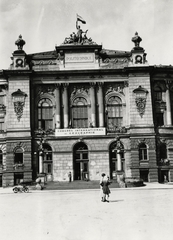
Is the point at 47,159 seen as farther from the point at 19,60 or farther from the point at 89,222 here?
the point at 89,222

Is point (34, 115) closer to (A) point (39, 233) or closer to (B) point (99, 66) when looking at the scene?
(B) point (99, 66)

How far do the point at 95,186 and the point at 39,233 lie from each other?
69.9 ft

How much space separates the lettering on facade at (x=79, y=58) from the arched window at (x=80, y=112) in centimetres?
494

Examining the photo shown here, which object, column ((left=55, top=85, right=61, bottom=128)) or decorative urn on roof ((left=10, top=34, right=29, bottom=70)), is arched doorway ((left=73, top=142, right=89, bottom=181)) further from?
decorative urn on roof ((left=10, top=34, right=29, bottom=70))

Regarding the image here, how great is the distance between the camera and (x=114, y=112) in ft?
135

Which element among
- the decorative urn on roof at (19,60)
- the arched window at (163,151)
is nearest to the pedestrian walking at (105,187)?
the arched window at (163,151)

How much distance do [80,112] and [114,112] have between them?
4.42m

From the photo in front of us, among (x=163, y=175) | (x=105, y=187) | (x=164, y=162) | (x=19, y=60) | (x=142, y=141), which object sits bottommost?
(x=163, y=175)

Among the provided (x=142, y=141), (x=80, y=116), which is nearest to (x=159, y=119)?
(x=142, y=141)

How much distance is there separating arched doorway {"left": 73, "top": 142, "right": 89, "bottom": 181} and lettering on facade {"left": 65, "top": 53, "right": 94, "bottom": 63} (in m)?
10.8

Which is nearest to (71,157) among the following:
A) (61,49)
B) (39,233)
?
(61,49)

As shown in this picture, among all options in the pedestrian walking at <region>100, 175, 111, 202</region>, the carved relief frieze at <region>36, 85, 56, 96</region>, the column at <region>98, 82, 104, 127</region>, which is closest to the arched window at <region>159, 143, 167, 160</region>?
the column at <region>98, 82, 104, 127</region>

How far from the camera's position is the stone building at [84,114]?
3884 cm

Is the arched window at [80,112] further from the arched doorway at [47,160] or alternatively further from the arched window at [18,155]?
the arched window at [18,155]
